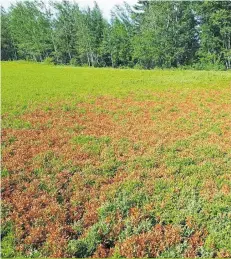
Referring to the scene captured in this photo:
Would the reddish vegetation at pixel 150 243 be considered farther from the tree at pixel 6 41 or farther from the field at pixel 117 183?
the tree at pixel 6 41

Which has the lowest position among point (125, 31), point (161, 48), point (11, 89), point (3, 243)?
point (3, 243)

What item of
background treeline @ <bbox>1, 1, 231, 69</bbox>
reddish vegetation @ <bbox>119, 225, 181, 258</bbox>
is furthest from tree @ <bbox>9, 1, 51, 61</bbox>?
reddish vegetation @ <bbox>119, 225, 181, 258</bbox>

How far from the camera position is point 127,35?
78312 mm

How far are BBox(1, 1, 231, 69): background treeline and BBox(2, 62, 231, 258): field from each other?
51.6m

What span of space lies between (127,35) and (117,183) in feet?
245

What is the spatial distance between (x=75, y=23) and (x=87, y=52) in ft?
33.9

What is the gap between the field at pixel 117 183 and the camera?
6449 millimetres

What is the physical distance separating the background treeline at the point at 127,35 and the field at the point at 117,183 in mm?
51575

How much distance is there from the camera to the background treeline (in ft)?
209

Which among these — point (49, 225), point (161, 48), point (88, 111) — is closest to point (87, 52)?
point (161, 48)

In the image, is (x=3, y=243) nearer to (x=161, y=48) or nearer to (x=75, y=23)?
(x=161, y=48)

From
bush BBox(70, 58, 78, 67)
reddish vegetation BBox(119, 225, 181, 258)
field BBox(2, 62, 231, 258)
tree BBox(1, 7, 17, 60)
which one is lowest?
reddish vegetation BBox(119, 225, 181, 258)

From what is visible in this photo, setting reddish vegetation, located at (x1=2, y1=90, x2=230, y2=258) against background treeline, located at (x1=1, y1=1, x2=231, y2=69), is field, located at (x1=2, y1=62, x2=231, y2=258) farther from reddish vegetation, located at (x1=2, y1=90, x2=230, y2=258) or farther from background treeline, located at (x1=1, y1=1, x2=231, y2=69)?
background treeline, located at (x1=1, y1=1, x2=231, y2=69)

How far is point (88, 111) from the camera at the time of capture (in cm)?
1878
